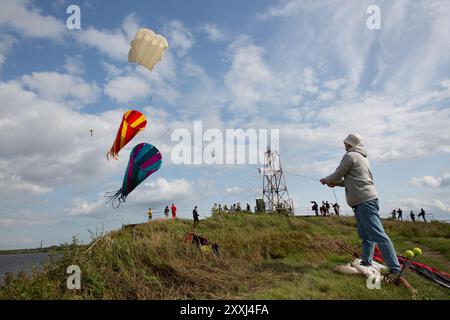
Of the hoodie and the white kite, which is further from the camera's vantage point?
the white kite

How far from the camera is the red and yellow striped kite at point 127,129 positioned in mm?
9188

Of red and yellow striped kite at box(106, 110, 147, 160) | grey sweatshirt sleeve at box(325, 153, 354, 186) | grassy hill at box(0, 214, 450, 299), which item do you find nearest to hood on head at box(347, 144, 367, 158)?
grey sweatshirt sleeve at box(325, 153, 354, 186)

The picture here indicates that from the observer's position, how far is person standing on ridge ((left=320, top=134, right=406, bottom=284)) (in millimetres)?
4543

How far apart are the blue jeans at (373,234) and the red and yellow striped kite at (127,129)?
6.56m

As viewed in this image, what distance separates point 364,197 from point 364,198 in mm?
15

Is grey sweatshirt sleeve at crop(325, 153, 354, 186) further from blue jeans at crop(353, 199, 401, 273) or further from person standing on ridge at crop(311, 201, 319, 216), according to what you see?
person standing on ridge at crop(311, 201, 319, 216)

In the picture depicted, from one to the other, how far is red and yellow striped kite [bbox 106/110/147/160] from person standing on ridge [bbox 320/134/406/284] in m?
6.02

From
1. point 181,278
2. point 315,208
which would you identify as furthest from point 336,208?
point 181,278

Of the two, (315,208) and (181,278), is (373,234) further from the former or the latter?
(315,208)

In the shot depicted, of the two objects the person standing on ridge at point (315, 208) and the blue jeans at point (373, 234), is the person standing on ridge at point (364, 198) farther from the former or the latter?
the person standing on ridge at point (315, 208)

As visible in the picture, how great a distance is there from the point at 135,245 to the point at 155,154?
395cm

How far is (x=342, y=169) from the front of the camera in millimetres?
4867

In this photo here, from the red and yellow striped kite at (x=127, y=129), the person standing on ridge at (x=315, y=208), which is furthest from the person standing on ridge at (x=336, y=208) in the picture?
the red and yellow striped kite at (x=127, y=129)
